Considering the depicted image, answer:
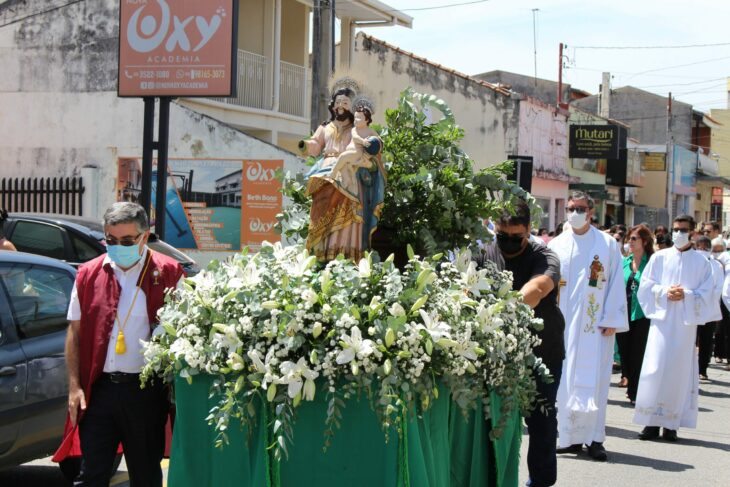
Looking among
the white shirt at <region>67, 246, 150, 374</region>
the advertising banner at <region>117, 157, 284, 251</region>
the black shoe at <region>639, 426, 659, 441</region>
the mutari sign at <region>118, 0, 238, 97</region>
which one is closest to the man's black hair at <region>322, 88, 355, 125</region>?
the white shirt at <region>67, 246, 150, 374</region>

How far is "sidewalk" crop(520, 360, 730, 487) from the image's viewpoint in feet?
25.5

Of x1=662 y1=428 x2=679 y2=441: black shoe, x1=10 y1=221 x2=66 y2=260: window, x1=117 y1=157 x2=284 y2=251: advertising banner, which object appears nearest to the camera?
x1=662 y1=428 x2=679 y2=441: black shoe

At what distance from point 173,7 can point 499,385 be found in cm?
1173

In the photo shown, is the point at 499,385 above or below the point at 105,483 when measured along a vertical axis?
above

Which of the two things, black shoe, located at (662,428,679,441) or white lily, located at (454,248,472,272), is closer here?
white lily, located at (454,248,472,272)

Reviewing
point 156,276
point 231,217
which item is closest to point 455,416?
point 156,276

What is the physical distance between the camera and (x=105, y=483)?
16.2ft

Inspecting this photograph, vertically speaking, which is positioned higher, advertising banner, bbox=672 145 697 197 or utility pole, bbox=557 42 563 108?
utility pole, bbox=557 42 563 108

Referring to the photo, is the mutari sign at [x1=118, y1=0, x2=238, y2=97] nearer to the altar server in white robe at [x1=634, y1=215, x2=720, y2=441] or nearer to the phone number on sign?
the phone number on sign

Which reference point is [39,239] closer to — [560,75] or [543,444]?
[543,444]

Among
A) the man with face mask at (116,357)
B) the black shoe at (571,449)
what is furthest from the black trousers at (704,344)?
the man with face mask at (116,357)

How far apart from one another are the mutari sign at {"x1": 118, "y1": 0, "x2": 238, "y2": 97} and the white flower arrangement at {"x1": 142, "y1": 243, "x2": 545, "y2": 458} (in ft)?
35.3

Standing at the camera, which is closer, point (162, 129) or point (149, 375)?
point (149, 375)

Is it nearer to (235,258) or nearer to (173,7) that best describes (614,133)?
(173,7)
